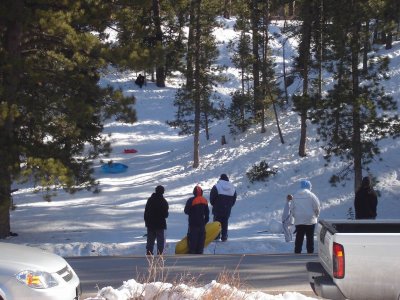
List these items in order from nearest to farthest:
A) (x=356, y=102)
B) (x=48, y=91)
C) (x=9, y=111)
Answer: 1. (x=9, y=111)
2. (x=48, y=91)
3. (x=356, y=102)

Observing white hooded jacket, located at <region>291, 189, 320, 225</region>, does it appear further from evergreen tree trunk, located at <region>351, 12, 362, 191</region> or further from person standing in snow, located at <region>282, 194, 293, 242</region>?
evergreen tree trunk, located at <region>351, 12, 362, 191</region>

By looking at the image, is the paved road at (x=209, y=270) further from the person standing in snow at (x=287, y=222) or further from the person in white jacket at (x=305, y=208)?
the person standing in snow at (x=287, y=222)

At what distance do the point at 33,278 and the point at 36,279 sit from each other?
33 millimetres

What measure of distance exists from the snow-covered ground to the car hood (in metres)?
9.11

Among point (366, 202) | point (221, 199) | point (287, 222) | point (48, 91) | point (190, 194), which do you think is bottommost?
point (190, 194)

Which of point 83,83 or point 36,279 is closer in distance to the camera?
point 36,279

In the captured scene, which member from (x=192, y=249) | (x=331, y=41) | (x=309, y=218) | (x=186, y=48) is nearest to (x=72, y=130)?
(x=192, y=249)

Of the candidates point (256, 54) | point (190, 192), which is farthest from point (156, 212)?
point (256, 54)

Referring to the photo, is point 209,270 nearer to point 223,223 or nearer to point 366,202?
point 366,202

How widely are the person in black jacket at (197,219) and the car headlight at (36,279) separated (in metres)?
7.99

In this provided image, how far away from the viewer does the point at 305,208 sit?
1451 centimetres

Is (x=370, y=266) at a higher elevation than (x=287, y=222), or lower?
higher

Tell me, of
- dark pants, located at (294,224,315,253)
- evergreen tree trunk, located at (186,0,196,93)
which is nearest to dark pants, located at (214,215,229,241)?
dark pants, located at (294,224,315,253)

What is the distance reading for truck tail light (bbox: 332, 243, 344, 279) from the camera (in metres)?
7.43
